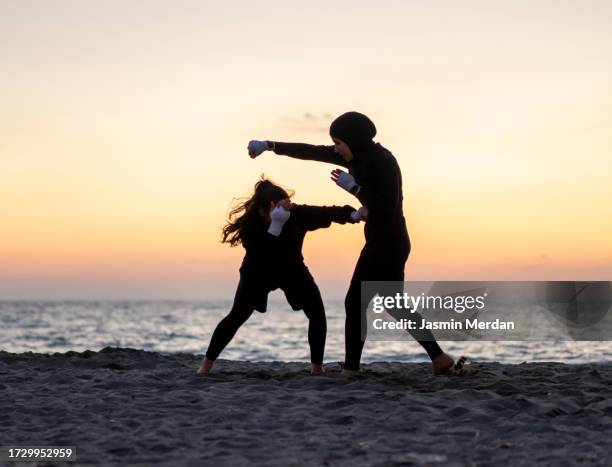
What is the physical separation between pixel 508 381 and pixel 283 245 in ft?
7.04

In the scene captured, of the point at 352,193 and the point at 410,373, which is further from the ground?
the point at 352,193

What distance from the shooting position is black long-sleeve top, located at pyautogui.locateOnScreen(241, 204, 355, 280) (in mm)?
6148

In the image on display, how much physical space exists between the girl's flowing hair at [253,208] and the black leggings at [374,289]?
0.95m

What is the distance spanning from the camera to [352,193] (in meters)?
5.75

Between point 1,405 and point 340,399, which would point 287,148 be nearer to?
point 340,399

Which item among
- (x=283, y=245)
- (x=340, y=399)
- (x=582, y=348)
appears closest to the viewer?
(x=340, y=399)

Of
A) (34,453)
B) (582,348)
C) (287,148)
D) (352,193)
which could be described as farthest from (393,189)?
(582,348)

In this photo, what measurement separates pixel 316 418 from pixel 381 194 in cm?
191

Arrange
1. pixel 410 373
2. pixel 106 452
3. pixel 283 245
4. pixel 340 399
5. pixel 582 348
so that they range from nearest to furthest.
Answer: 1. pixel 106 452
2. pixel 340 399
3. pixel 283 245
4. pixel 410 373
5. pixel 582 348

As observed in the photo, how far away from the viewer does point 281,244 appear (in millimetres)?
6227

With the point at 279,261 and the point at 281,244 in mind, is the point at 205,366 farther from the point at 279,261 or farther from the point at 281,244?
the point at 281,244

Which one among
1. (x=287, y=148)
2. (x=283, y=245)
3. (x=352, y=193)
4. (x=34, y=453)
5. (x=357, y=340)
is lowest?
(x=34, y=453)

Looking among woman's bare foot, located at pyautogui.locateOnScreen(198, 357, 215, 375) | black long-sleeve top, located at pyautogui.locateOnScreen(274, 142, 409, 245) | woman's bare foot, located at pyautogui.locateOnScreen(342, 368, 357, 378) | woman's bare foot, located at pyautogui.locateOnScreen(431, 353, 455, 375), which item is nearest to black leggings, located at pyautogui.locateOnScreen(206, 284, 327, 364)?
woman's bare foot, located at pyautogui.locateOnScreen(198, 357, 215, 375)

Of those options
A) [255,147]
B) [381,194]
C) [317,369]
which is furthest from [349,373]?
[255,147]
